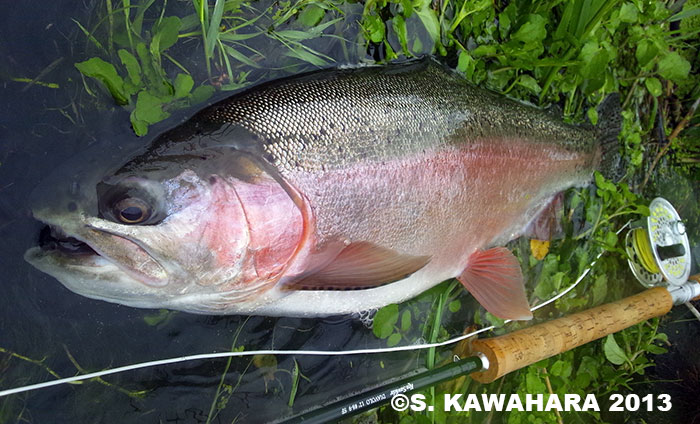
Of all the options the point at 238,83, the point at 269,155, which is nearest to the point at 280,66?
the point at 238,83

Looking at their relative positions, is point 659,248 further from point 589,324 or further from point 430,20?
point 430,20

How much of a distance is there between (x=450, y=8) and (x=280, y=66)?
0.92 m

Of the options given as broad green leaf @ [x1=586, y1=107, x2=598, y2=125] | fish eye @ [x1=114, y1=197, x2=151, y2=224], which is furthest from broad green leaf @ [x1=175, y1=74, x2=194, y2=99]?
broad green leaf @ [x1=586, y1=107, x2=598, y2=125]

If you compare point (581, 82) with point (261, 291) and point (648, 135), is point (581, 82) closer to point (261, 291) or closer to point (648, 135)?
point (648, 135)

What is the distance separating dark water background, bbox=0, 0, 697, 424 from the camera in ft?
4.73

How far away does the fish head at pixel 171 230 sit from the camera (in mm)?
1213

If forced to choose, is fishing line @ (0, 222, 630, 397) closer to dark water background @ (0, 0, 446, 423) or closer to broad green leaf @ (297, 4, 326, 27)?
dark water background @ (0, 0, 446, 423)

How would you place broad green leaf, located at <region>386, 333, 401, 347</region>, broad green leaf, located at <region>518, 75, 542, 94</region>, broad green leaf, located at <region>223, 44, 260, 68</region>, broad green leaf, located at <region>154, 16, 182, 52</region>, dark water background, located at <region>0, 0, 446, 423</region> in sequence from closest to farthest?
dark water background, located at <region>0, 0, 446, 423</region>, broad green leaf, located at <region>154, 16, 182, 52</region>, broad green leaf, located at <region>223, 44, 260, 68</region>, broad green leaf, located at <region>386, 333, 401, 347</region>, broad green leaf, located at <region>518, 75, 542, 94</region>

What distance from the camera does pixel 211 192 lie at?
129cm

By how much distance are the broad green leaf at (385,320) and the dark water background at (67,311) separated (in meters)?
0.50

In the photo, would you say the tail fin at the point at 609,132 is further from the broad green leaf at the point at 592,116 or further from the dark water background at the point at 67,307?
the dark water background at the point at 67,307

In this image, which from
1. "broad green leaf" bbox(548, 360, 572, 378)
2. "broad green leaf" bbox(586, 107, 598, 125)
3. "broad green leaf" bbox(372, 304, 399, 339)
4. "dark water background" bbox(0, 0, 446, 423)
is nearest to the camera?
"dark water background" bbox(0, 0, 446, 423)

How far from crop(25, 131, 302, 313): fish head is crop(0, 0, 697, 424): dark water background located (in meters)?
0.14

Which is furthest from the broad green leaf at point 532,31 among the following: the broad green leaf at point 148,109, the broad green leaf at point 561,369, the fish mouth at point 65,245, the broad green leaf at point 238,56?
the fish mouth at point 65,245
